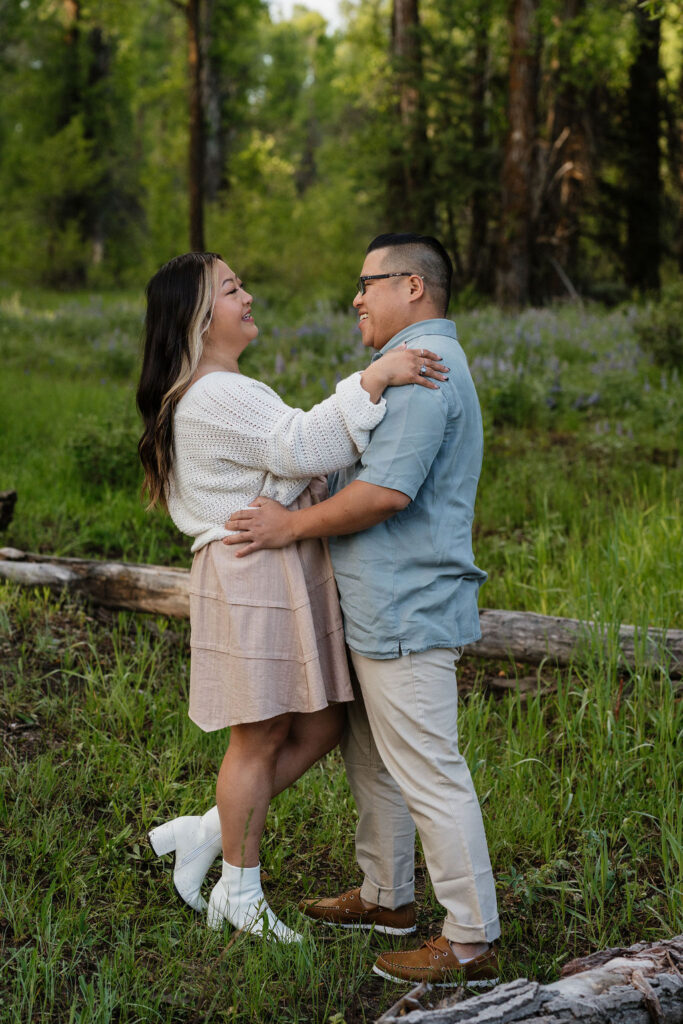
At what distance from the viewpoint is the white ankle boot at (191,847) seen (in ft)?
9.70

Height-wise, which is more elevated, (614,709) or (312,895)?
(614,709)

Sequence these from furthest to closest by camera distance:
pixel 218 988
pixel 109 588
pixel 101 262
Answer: pixel 101 262 → pixel 109 588 → pixel 218 988

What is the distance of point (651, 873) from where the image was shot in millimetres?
3205

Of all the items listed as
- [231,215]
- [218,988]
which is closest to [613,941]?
[218,988]

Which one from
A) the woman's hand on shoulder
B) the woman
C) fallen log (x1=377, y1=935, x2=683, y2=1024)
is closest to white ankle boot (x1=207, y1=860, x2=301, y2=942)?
the woman

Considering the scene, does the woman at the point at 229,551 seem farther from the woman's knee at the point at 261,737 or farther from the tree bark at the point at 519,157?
the tree bark at the point at 519,157

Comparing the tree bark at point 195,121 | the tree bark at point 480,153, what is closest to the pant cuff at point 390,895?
the tree bark at point 195,121

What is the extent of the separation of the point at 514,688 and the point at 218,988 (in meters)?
2.13

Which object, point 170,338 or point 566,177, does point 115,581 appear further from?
point 566,177

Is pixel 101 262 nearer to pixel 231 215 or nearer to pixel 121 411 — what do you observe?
pixel 231 215

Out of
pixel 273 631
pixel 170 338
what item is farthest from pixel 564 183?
pixel 273 631

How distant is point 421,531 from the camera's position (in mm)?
2551

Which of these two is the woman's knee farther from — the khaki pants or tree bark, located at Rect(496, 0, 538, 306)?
tree bark, located at Rect(496, 0, 538, 306)

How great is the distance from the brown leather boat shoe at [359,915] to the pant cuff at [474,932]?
406 mm
